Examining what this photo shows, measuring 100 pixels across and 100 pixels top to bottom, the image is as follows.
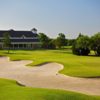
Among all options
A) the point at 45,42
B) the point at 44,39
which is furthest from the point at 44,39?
the point at 45,42

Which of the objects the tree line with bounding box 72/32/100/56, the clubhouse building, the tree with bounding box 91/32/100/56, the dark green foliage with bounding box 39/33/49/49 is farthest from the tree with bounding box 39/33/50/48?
the tree with bounding box 91/32/100/56

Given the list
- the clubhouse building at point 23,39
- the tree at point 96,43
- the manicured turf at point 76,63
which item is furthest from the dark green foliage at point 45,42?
the manicured turf at point 76,63

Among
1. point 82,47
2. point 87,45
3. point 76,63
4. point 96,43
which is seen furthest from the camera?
point 87,45

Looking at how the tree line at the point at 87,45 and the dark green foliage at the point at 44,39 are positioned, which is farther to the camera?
the dark green foliage at the point at 44,39

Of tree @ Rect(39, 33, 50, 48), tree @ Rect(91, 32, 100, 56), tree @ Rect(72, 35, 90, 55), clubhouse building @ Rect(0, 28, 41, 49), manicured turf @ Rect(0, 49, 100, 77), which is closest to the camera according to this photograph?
manicured turf @ Rect(0, 49, 100, 77)

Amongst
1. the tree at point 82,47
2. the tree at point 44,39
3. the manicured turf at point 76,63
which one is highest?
the tree at point 44,39

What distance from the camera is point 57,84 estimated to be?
22.3 meters

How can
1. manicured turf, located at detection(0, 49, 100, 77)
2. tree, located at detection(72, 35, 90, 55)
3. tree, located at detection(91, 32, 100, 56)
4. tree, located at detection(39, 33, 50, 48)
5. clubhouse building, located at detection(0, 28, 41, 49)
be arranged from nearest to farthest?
manicured turf, located at detection(0, 49, 100, 77)
tree, located at detection(72, 35, 90, 55)
tree, located at detection(91, 32, 100, 56)
tree, located at detection(39, 33, 50, 48)
clubhouse building, located at detection(0, 28, 41, 49)

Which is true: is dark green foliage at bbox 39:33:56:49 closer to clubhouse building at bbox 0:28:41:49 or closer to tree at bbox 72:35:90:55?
clubhouse building at bbox 0:28:41:49

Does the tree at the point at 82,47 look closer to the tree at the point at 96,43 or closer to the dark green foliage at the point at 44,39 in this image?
the tree at the point at 96,43

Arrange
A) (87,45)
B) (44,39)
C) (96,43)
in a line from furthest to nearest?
1. (44,39)
2. (87,45)
3. (96,43)

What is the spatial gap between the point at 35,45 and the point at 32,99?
4308 inches

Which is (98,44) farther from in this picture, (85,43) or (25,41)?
(25,41)

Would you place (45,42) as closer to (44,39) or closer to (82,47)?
(44,39)
